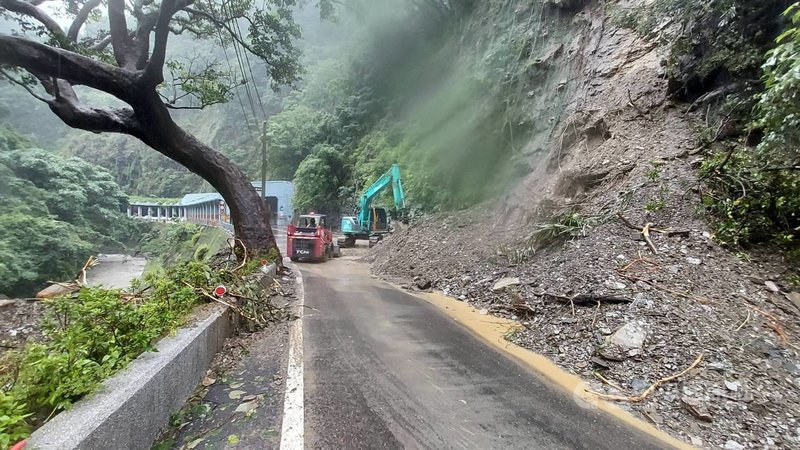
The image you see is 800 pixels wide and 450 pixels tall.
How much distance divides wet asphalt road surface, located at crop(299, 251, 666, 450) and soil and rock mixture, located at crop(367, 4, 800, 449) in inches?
24.9

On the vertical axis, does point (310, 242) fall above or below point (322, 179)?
below

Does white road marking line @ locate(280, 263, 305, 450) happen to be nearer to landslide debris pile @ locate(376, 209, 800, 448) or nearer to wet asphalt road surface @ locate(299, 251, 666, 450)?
wet asphalt road surface @ locate(299, 251, 666, 450)

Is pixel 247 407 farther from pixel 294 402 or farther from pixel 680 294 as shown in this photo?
pixel 680 294

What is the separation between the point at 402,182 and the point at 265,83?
4725cm

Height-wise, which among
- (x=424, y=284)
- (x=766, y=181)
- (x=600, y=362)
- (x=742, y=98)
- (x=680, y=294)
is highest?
(x=742, y=98)

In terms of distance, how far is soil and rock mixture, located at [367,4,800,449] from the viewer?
346 cm

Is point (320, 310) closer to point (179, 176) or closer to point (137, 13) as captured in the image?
point (137, 13)

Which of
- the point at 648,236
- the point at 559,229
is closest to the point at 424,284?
the point at 559,229

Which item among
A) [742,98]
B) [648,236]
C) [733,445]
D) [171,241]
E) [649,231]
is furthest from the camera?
[171,241]

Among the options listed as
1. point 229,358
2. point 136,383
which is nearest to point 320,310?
point 229,358

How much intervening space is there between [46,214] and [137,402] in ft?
74.4

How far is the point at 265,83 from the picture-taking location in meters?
56.3

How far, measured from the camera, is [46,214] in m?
18.8

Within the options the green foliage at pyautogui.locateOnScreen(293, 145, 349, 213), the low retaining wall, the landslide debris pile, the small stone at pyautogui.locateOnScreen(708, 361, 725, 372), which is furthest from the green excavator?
the small stone at pyautogui.locateOnScreen(708, 361, 725, 372)
